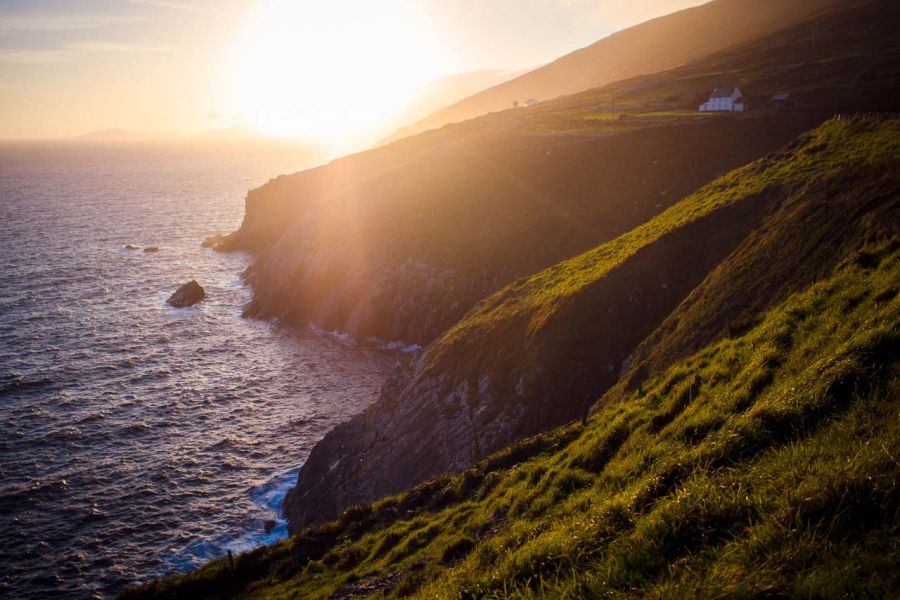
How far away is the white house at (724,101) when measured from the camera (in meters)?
104

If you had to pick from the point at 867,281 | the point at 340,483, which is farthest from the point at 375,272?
the point at 867,281

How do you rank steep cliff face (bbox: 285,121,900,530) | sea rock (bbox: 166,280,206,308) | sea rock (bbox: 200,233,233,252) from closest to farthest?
1. steep cliff face (bbox: 285,121,900,530)
2. sea rock (bbox: 166,280,206,308)
3. sea rock (bbox: 200,233,233,252)

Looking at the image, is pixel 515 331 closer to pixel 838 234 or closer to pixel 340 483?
pixel 340 483

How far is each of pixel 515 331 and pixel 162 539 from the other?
28.6m

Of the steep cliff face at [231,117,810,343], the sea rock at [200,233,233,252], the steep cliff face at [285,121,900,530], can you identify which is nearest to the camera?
the steep cliff face at [285,121,900,530]

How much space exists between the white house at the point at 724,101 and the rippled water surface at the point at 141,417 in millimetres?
84982

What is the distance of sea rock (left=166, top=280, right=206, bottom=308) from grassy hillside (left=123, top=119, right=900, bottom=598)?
206ft

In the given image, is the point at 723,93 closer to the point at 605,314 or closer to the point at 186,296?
the point at 605,314

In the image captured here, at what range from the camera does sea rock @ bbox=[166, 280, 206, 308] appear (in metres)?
83.6

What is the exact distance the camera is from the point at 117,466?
148 ft

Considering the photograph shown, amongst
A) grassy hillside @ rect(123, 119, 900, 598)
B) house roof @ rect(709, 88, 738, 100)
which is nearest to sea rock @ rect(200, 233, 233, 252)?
grassy hillside @ rect(123, 119, 900, 598)

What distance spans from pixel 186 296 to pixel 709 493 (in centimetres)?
8916

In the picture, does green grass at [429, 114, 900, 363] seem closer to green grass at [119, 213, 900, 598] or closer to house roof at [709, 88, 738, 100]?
green grass at [119, 213, 900, 598]

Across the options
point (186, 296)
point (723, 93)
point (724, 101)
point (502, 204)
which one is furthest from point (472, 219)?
point (723, 93)
